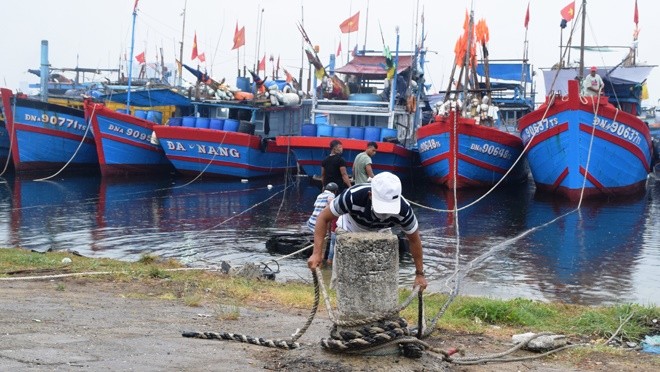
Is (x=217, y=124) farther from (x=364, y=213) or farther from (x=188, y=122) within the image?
(x=364, y=213)

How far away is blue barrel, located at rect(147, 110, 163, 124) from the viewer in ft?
114

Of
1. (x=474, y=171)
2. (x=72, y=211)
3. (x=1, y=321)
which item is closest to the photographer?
(x=1, y=321)

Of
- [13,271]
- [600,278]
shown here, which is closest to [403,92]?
[600,278]

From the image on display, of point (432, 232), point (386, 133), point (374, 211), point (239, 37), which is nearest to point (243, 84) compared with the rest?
point (239, 37)

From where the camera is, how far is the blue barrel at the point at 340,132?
93.6 feet

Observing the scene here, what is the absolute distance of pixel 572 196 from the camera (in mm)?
25109

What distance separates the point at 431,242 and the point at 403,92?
16.6 metres

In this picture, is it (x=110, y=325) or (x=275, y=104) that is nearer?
(x=110, y=325)

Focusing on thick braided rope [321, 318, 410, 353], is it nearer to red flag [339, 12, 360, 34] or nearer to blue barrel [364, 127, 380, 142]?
blue barrel [364, 127, 380, 142]

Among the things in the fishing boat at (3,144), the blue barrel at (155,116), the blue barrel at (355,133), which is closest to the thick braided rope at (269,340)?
the blue barrel at (355,133)

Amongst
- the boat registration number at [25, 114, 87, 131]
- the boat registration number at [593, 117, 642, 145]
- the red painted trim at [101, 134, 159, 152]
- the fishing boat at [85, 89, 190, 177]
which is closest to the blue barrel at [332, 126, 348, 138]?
the fishing boat at [85, 89, 190, 177]

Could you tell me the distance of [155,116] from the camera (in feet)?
114

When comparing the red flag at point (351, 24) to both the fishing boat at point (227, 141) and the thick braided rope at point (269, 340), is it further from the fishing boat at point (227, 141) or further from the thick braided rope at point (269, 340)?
the thick braided rope at point (269, 340)

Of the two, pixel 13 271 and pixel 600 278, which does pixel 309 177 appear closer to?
pixel 600 278
